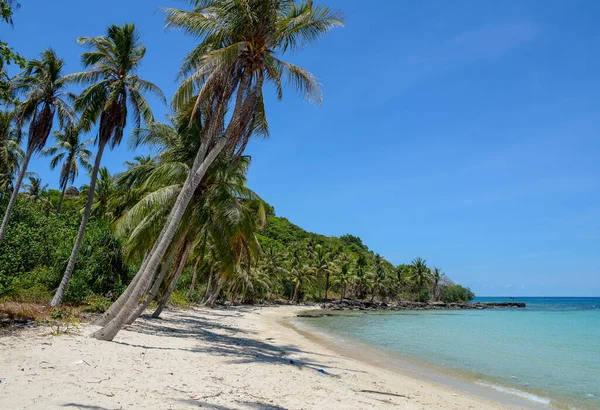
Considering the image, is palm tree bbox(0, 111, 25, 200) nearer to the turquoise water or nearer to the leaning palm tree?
the leaning palm tree

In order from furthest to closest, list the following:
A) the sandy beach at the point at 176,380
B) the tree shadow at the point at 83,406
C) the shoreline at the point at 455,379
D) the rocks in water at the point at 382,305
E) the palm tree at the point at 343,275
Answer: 1. the palm tree at the point at 343,275
2. the rocks in water at the point at 382,305
3. the shoreline at the point at 455,379
4. the sandy beach at the point at 176,380
5. the tree shadow at the point at 83,406

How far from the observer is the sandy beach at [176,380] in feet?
18.2

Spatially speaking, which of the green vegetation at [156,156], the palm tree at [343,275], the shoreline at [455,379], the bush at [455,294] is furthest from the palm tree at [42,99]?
the bush at [455,294]

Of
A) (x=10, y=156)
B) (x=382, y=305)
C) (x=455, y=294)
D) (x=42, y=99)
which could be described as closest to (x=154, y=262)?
(x=42, y=99)

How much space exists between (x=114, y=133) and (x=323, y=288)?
68.0m

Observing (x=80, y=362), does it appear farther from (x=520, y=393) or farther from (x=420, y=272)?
(x=420, y=272)

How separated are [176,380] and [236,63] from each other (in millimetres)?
8374

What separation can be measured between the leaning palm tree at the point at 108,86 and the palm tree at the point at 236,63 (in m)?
4.13

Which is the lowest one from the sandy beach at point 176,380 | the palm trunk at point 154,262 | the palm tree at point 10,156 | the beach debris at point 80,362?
the sandy beach at point 176,380

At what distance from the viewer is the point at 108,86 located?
46.5 ft

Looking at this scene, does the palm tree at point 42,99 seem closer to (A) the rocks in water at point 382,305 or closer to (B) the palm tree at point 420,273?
(A) the rocks in water at point 382,305

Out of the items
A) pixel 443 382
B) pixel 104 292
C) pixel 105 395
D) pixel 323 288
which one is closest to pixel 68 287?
pixel 104 292

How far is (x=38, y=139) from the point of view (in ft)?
50.7

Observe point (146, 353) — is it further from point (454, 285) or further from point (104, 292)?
point (454, 285)
